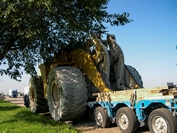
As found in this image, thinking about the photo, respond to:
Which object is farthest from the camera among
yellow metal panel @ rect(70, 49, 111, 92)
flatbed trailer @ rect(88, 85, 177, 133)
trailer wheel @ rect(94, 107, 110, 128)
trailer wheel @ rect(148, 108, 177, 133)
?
yellow metal panel @ rect(70, 49, 111, 92)

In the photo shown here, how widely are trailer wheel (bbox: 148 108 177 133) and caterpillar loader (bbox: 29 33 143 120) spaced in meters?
2.58

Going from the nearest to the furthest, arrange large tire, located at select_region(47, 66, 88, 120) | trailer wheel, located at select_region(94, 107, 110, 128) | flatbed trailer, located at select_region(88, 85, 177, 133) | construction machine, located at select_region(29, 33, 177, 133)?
flatbed trailer, located at select_region(88, 85, 177, 133) < construction machine, located at select_region(29, 33, 177, 133) < trailer wheel, located at select_region(94, 107, 110, 128) < large tire, located at select_region(47, 66, 88, 120)

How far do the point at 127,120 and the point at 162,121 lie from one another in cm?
136

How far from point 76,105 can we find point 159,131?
332 centimetres

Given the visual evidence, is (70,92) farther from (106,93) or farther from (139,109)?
(139,109)

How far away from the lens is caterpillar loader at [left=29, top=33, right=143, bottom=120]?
8.34m

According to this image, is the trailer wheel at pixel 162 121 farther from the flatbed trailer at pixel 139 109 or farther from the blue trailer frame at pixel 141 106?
the blue trailer frame at pixel 141 106

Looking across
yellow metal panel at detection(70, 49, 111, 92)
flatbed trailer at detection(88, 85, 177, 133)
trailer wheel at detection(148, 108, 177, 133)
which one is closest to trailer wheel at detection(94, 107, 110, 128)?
flatbed trailer at detection(88, 85, 177, 133)

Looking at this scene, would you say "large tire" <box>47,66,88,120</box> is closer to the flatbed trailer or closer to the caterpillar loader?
the caterpillar loader

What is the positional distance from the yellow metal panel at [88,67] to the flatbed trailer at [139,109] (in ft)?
1.24

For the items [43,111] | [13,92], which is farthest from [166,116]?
[13,92]

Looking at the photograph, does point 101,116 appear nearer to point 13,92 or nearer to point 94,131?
point 94,131

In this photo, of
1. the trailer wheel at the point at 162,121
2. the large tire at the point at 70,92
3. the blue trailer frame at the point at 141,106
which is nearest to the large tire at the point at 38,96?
the large tire at the point at 70,92

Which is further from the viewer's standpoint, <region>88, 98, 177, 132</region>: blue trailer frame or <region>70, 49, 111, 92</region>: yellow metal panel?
<region>70, 49, 111, 92</region>: yellow metal panel
